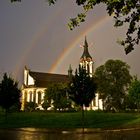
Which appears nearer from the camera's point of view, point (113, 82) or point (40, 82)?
point (113, 82)

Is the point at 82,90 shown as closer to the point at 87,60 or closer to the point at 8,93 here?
the point at 8,93

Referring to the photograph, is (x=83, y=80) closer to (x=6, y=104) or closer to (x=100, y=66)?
(x=6, y=104)

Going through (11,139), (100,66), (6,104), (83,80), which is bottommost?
(11,139)

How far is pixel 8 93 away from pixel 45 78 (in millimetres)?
104036

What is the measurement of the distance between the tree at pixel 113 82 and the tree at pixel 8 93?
39781 mm

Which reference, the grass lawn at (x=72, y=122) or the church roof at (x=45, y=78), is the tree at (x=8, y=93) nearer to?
the grass lawn at (x=72, y=122)

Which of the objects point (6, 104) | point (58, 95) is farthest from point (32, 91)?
point (6, 104)

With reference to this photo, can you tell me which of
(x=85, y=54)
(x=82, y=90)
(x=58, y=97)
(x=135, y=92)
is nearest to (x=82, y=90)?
(x=82, y=90)

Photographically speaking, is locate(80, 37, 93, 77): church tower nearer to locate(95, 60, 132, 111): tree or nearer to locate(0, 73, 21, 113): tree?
locate(95, 60, 132, 111): tree

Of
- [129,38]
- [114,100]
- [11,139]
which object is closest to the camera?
[129,38]

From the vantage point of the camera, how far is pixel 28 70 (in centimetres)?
15000

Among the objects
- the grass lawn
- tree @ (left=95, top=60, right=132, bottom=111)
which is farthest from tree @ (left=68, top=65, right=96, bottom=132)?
tree @ (left=95, top=60, right=132, bottom=111)

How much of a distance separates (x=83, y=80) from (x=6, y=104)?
12.1 meters

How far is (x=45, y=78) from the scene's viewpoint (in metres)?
150
